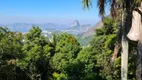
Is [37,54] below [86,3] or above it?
below

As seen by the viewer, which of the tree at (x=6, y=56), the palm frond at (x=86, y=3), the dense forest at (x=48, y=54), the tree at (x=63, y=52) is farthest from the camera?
the tree at (x=63, y=52)

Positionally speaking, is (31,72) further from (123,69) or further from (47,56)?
(123,69)

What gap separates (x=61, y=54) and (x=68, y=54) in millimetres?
689

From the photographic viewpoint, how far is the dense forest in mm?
20172

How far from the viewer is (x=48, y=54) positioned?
2839 centimetres

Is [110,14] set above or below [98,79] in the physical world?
above

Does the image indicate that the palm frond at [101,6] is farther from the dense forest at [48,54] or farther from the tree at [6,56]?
the tree at [6,56]

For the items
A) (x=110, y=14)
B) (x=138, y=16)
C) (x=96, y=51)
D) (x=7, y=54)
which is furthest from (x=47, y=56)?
(x=138, y=16)

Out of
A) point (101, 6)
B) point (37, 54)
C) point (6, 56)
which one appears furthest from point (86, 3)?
point (37, 54)

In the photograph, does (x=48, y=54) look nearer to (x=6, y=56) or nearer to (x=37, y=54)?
(x=37, y=54)

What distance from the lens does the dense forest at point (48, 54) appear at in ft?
66.2

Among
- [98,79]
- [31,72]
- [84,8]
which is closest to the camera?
[84,8]

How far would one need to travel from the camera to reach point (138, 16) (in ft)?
20.6

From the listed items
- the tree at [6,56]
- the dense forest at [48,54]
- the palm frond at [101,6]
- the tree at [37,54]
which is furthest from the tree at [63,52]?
the palm frond at [101,6]
